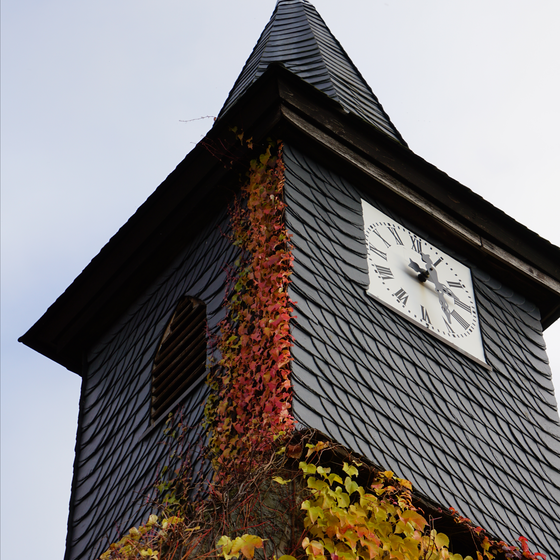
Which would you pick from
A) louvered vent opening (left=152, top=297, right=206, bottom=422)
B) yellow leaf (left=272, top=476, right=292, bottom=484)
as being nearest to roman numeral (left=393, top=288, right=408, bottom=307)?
louvered vent opening (left=152, top=297, right=206, bottom=422)

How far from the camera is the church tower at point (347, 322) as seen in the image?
7.37 meters

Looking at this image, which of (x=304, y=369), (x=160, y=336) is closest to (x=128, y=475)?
(x=160, y=336)

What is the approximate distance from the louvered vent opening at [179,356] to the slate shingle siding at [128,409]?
106mm

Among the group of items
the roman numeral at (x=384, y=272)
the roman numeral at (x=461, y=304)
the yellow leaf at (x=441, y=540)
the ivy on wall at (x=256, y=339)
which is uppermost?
the roman numeral at (x=461, y=304)

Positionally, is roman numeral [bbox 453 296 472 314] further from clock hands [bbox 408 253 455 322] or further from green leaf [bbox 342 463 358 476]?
green leaf [bbox 342 463 358 476]

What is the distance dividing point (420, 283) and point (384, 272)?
1.51ft

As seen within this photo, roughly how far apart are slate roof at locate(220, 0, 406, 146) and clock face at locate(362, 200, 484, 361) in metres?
1.56

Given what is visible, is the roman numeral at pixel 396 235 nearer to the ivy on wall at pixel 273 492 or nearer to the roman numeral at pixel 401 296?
the roman numeral at pixel 401 296

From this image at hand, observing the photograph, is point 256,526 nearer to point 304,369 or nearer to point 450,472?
point 304,369

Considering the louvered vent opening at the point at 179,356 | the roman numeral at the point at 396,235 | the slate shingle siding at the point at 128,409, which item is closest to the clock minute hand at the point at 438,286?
the roman numeral at the point at 396,235

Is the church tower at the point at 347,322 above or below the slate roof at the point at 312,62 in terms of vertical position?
below

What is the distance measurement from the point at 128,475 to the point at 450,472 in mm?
2600

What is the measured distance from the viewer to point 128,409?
8805 mm

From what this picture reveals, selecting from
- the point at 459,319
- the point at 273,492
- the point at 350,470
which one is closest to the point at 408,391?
the point at 459,319
